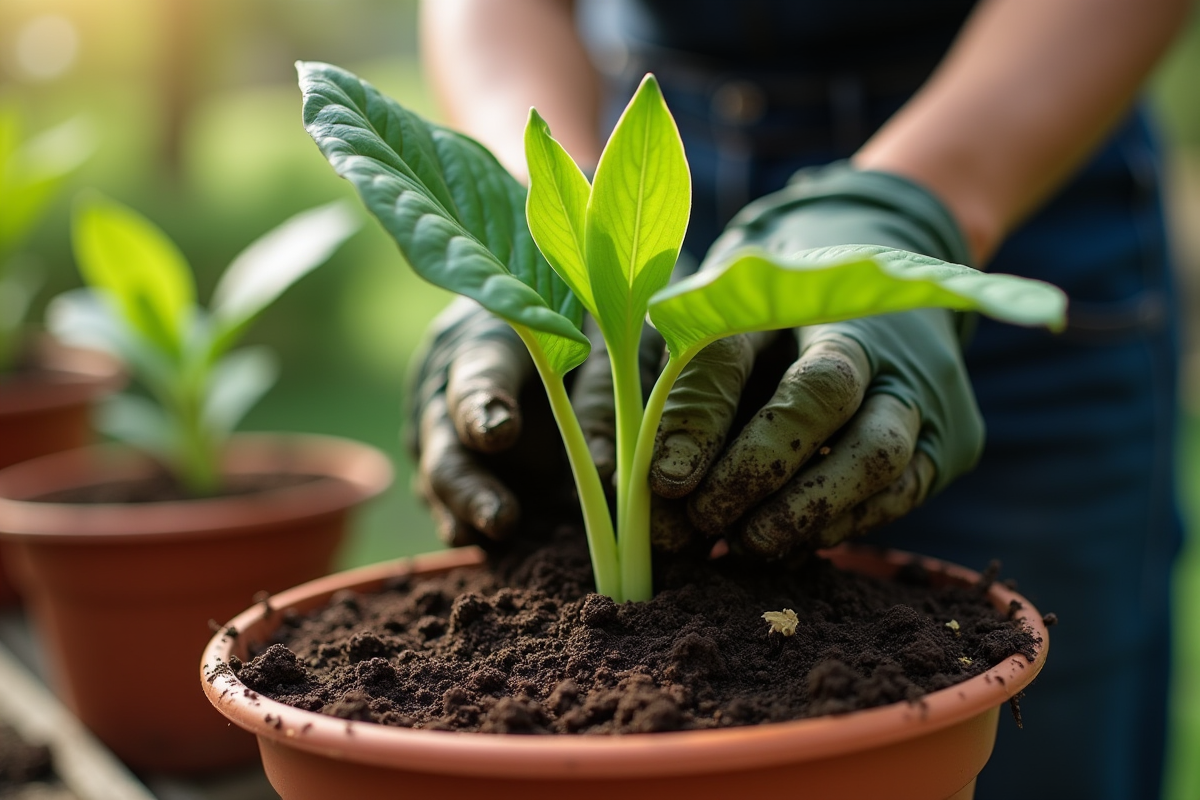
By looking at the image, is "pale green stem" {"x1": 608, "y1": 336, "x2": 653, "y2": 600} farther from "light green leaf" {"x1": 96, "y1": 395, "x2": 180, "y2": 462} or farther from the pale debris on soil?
"light green leaf" {"x1": 96, "y1": 395, "x2": 180, "y2": 462}

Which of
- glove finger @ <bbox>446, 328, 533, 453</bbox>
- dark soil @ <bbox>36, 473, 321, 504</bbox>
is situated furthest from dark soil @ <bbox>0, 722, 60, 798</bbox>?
glove finger @ <bbox>446, 328, 533, 453</bbox>

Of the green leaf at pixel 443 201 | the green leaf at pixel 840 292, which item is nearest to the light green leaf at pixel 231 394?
the green leaf at pixel 443 201

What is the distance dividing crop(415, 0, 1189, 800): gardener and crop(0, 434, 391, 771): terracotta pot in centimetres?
45

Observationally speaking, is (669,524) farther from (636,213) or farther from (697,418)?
(636,213)

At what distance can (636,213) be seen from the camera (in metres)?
0.66

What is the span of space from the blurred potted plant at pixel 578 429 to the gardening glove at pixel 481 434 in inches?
2.8

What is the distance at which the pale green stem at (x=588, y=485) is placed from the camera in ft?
2.22

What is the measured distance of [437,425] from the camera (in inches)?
34.9

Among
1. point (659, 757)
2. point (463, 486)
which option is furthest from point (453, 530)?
point (659, 757)

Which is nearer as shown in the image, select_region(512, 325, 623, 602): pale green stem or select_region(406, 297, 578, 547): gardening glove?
select_region(512, 325, 623, 602): pale green stem

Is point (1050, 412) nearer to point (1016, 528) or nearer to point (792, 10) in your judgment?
point (1016, 528)

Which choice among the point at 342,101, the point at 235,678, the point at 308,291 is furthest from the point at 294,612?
the point at 308,291

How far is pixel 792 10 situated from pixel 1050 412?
591 millimetres

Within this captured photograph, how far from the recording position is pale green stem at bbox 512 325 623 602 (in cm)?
68
